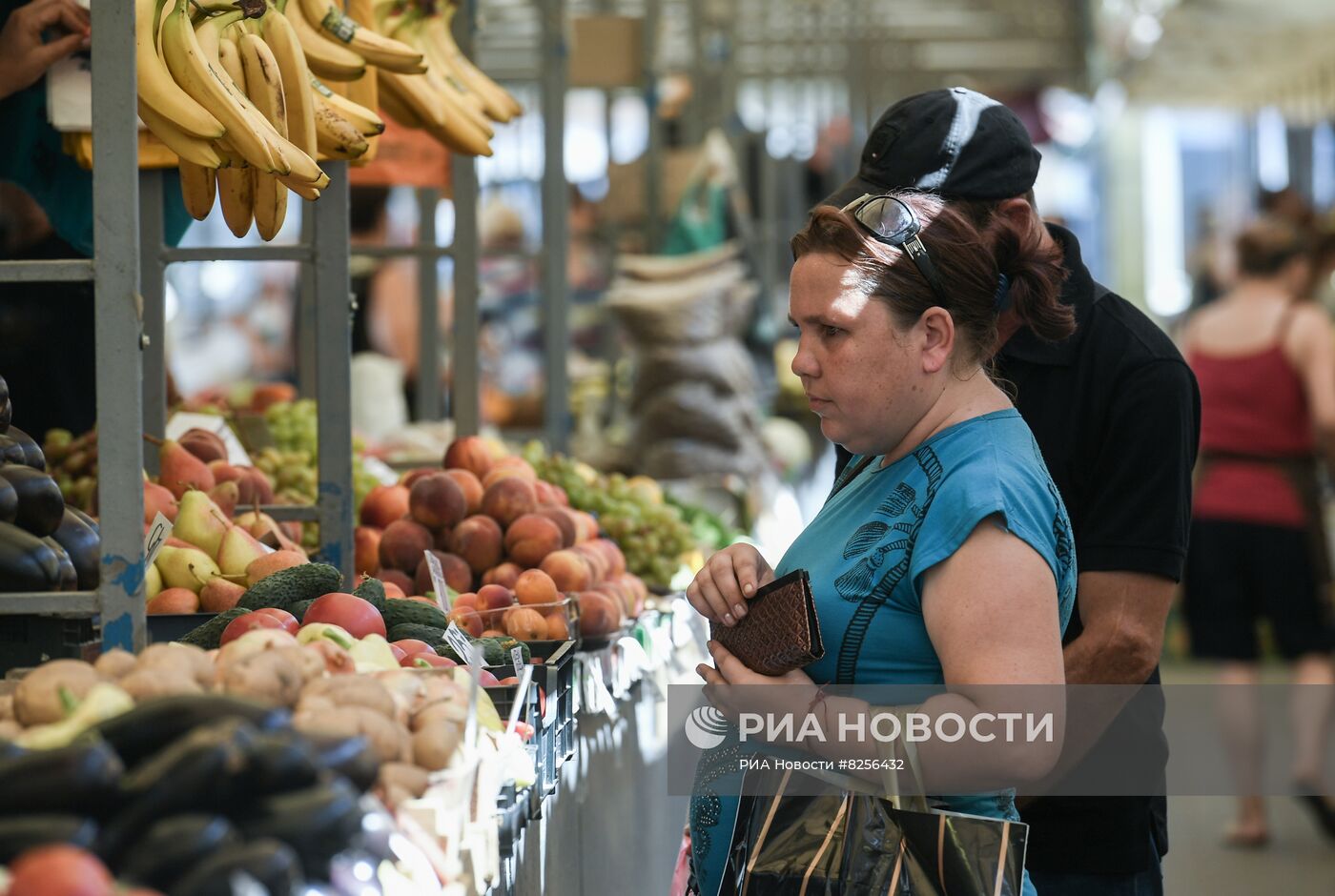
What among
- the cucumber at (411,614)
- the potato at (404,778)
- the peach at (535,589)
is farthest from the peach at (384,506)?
the potato at (404,778)

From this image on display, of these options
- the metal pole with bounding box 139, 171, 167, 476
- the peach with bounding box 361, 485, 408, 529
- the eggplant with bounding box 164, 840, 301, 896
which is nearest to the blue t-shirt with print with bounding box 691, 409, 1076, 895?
the eggplant with bounding box 164, 840, 301, 896

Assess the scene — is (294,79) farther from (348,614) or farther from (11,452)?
(348,614)

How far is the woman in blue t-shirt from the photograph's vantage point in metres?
1.74

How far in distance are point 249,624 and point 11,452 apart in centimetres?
47

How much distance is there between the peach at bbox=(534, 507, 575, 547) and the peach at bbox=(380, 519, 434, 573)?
276 millimetres

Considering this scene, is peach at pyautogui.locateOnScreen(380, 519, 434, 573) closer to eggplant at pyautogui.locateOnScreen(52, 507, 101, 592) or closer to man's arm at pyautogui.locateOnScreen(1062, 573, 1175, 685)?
eggplant at pyautogui.locateOnScreen(52, 507, 101, 592)

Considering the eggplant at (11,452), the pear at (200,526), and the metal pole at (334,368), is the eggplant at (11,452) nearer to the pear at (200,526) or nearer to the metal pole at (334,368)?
the pear at (200,526)

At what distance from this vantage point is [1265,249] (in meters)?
6.01

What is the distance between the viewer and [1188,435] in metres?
2.30

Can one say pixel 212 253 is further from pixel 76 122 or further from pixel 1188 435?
pixel 1188 435

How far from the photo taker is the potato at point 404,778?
5.18 ft

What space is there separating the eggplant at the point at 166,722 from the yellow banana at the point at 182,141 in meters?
1.22

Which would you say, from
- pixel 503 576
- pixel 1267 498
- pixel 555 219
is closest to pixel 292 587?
pixel 503 576

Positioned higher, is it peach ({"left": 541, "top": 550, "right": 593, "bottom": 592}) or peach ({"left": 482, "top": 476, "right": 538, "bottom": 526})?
peach ({"left": 482, "top": 476, "right": 538, "bottom": 526})
